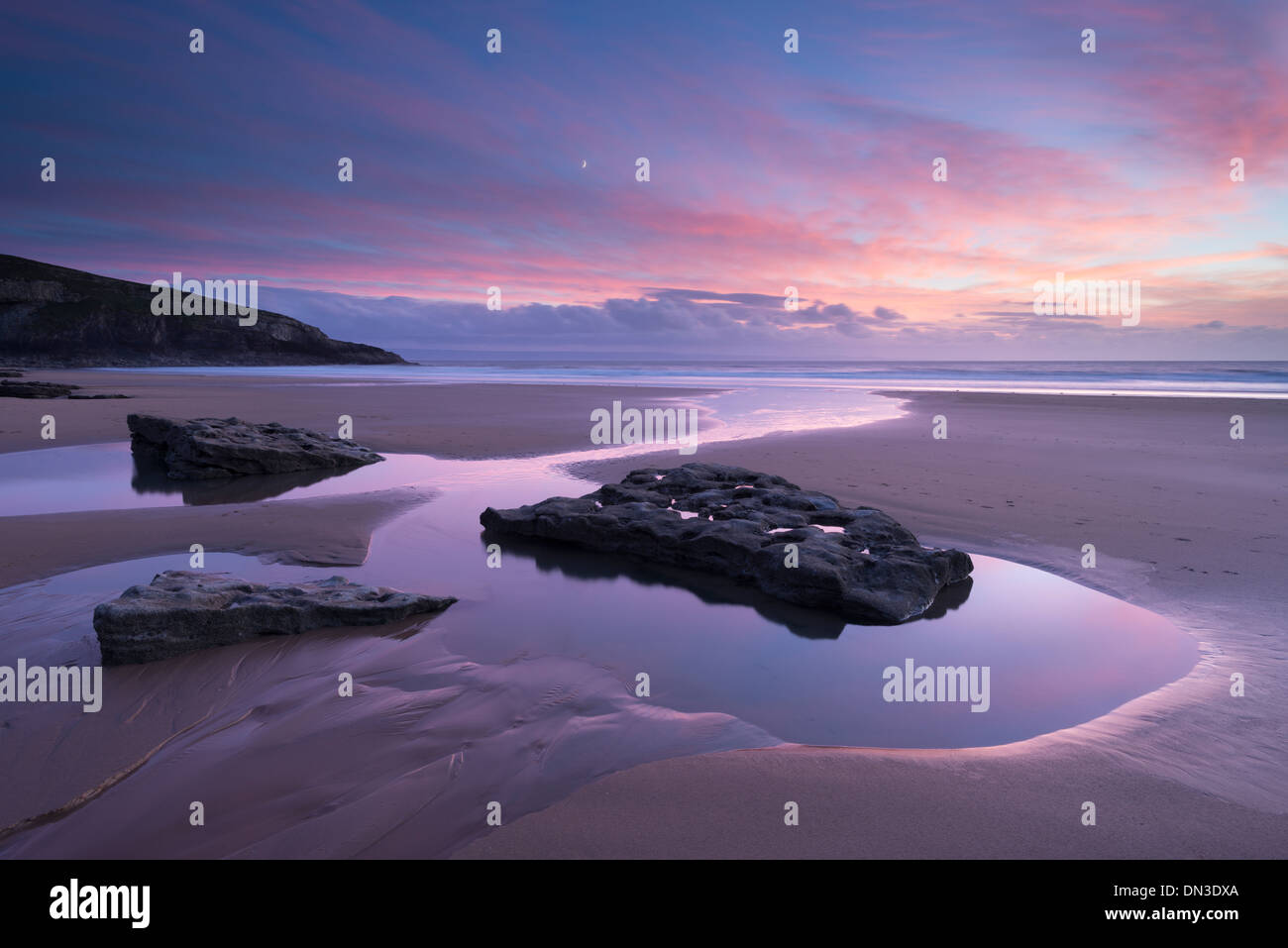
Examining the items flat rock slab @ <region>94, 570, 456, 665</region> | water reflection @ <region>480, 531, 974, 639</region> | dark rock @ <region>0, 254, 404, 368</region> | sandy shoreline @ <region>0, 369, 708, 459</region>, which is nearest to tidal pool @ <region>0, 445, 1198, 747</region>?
water reflection @ <region>480, 531, 974, 639</region>

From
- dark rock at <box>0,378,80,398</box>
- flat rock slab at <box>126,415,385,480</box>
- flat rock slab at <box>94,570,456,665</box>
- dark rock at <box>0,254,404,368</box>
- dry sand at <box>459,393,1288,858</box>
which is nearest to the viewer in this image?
dry sand at <box>459,393,1288,858</box>

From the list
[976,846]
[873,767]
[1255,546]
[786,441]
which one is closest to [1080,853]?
[976,846]

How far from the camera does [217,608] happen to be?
14.9 feet

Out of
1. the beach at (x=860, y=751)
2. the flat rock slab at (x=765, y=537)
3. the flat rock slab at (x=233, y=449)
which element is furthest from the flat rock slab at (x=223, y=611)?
the flat rock slab at (x=233, y=449)

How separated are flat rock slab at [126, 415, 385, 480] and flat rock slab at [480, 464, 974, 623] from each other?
5.90 m

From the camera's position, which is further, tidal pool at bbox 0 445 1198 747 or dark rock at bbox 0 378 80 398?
dark rock at bbox 0 378 80 398

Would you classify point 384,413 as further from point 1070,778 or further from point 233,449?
point 1070,778

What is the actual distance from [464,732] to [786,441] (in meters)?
12.6

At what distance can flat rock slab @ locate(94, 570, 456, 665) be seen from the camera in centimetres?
420

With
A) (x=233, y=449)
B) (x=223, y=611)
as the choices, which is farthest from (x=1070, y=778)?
(x=233, y=449)

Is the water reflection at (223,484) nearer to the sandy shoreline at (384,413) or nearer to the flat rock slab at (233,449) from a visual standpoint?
the flat rock slab at (233,449)

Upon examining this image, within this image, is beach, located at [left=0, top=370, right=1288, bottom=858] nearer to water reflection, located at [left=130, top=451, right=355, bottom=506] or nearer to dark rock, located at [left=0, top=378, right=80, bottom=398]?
water reflection, located at [left=130, top=451, right=355, bottom=506]

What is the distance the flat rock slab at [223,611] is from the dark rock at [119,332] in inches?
3023
